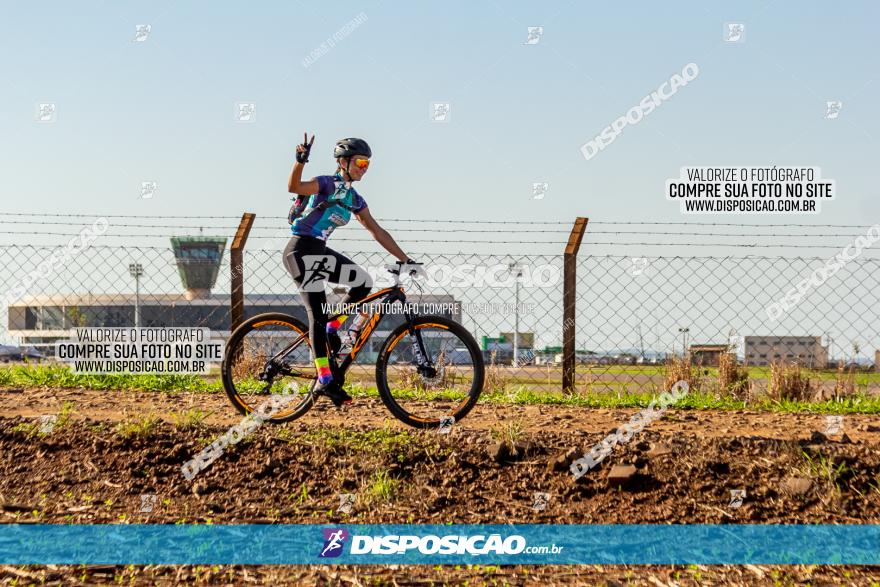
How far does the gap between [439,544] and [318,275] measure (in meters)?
2.31

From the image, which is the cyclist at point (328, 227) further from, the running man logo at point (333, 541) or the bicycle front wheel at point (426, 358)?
the running man logo at point (333, 541)

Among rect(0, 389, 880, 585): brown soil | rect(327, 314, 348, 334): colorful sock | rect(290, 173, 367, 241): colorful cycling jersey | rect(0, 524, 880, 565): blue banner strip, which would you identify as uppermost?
rect(290, 173, 367, 241): colorful cycling jersey

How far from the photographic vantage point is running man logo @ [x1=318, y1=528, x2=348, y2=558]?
439cm

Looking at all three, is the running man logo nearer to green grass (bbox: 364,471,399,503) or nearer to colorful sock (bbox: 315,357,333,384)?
green grass (bbox: 364,471,399,503)

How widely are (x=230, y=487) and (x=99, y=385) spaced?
15.0ft

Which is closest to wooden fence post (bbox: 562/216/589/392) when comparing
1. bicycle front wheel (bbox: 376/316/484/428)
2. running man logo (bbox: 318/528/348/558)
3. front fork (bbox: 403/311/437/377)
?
bicycle front wheel (bbox: 376/316/484/428)

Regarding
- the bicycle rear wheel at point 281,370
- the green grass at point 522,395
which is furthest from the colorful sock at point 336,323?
the green grass at point 522,395

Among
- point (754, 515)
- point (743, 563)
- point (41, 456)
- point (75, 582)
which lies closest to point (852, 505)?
point (754, 515)

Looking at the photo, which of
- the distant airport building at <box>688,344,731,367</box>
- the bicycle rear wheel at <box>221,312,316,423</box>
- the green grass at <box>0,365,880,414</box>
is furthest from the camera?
the distant airport building at <box>688,344,731,367</box>

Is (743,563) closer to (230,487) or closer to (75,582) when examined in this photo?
(230,487)

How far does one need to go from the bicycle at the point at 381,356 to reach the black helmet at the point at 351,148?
2.75 feet

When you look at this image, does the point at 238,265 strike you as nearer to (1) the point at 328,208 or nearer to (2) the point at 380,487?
(1) the point at 328,208

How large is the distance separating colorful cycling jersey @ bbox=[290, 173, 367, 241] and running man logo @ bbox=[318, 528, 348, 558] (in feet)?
7.40

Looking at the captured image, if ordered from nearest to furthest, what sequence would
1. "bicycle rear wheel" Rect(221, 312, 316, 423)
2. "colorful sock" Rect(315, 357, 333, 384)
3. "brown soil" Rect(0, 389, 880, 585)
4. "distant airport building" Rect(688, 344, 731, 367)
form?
"brown soil" Rect(0, 389, 880, 585)
"colorful sock" Rect(315, 357, 333, 384)
"bicycle rear wheel" Rect(221, 312, 316, 423)
"distant airport building" Rect(688, 344, 731, 367)
